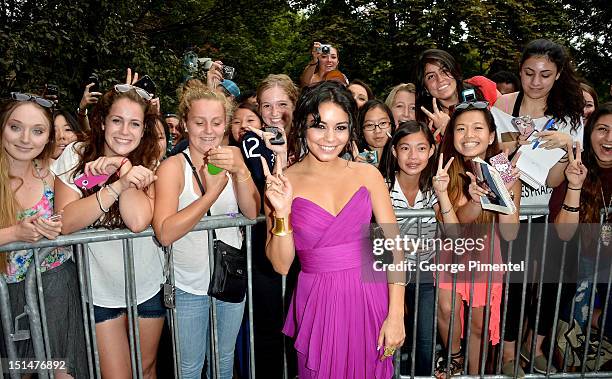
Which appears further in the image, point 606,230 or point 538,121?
point 538,121

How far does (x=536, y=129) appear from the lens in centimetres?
388

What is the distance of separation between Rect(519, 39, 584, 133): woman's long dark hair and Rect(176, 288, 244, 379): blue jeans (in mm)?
2992

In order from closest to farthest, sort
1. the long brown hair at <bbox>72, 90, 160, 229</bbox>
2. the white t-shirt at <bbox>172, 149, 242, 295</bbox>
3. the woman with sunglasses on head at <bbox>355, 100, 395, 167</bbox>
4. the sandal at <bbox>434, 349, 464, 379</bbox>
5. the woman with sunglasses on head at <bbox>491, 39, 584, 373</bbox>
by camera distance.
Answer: the long brown hair at <bbox>72, 90, 160, 229</bbox>, the white t-shirt at <bbox>172, 149, 242, 295</bbox>, the sandal at <bbox>434, 349, 464, 379</bbox>, the woman with sunglasses on head at <bbox>491, 39, 584, 373</bbox>, the woman with sunglasses on head at <bbox>355, 100, 395, 167</bbox>

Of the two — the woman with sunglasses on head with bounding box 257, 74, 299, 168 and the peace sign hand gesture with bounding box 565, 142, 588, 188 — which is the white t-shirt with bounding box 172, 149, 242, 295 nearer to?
the woman with sunglasses on head with bounding box 257, 74, 299, 168

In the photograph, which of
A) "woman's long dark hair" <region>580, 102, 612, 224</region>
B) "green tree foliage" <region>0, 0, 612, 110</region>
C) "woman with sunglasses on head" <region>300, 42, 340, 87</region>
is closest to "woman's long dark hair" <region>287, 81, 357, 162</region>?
"woman's long dark hair" <region>580, 102, 612, 224</region>

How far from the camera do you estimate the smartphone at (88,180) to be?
9.03ft

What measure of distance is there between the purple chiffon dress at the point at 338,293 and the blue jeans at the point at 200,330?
690mm

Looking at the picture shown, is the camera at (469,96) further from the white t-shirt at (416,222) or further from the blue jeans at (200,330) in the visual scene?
the blue jeans at (200,330)

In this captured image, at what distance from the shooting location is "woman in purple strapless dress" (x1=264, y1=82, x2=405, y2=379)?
266 cm

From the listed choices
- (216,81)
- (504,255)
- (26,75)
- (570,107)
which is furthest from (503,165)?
(26,75)

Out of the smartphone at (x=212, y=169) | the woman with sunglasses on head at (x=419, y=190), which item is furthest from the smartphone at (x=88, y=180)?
the woman with sunglasses on head at (x=419, y=190)

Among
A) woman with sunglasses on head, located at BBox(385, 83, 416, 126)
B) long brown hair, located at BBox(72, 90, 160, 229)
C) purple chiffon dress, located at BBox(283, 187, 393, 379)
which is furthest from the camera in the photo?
woman with sunglasses on head, located at BBox(385, 83, 416, 126)

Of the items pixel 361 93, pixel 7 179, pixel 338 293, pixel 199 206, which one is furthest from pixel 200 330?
pixel 361 93

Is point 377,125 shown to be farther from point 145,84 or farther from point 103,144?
point 103,144
